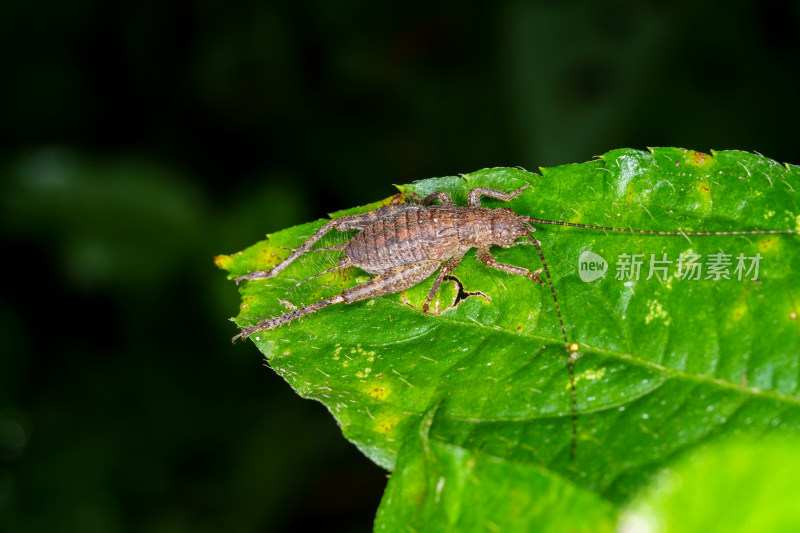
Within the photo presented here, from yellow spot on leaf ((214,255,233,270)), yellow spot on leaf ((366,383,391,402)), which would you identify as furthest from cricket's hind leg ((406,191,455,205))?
yellow spot on leaf ((366,383,391,402))

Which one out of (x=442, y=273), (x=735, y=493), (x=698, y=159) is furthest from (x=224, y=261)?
(x=735, y=493)

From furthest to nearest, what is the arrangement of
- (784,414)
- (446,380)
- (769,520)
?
(446,380) → (784,414) → (769,520)

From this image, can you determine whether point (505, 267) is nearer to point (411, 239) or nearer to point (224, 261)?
point (411, 239)

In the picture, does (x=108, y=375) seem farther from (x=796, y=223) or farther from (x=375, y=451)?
(x=796, y=223)

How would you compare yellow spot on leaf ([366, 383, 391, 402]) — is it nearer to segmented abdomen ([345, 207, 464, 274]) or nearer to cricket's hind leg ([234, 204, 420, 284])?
segmented abdomen ([345, 207, 464, 274])

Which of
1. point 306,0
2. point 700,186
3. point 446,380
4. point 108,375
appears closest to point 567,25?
point 306,0
